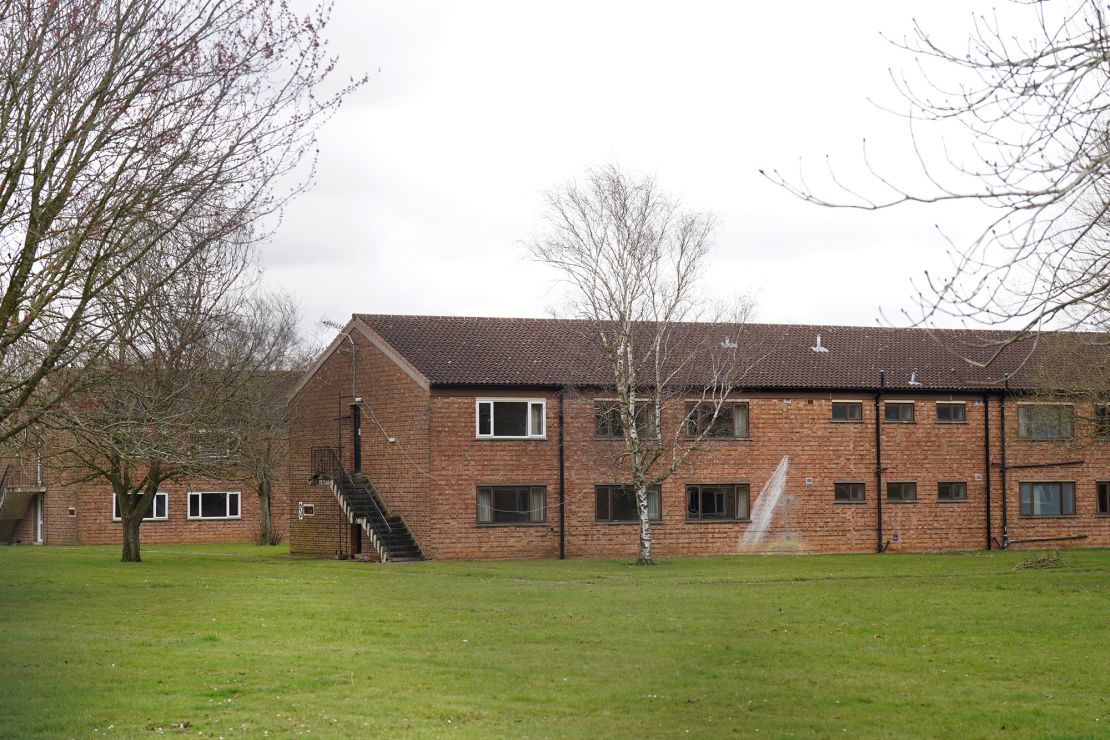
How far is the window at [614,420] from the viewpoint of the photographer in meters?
40.2

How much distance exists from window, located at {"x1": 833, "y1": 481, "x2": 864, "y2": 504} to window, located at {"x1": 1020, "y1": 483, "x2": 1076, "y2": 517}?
602 cm

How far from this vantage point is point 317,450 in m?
45.6

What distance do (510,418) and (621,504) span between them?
4384 millimetres

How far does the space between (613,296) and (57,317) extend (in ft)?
80.4

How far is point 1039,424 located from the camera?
45750mm

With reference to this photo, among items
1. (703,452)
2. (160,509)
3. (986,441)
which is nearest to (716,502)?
(703,452)

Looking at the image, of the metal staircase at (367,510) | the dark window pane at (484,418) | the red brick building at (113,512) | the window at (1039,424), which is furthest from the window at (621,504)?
the red brick building at (113,512)

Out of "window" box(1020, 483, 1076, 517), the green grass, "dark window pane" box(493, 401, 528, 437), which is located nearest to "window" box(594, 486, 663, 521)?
"dark window pane" box(493, 401, 528, 437)

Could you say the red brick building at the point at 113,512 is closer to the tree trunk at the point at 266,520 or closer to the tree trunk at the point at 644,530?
the tree trunk at the point at 266,520

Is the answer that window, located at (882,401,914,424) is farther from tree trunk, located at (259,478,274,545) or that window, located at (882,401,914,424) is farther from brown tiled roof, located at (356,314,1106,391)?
tree trunk, located at (259,478,274,545)

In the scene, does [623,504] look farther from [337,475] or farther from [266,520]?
[266,520]

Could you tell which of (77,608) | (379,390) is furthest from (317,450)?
(77,608)

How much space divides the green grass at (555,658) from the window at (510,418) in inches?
446

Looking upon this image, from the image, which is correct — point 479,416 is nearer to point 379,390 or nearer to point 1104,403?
point 379,390
